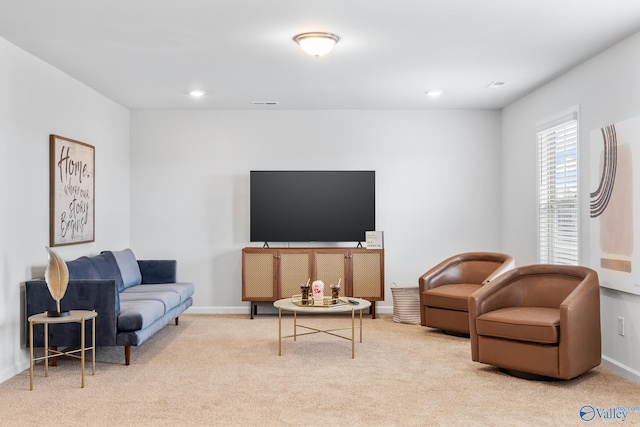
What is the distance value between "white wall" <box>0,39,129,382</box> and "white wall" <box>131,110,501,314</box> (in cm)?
144

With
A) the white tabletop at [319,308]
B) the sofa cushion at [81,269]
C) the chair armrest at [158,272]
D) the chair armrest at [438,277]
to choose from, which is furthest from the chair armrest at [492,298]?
the chair armrest at [158,272]

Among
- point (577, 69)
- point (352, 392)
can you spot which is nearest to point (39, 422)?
point (352, 392)

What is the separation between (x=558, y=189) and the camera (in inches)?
225

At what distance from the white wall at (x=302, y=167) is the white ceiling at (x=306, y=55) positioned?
2.85 feet

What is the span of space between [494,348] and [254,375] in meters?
1.80

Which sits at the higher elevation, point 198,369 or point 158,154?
point 158,154

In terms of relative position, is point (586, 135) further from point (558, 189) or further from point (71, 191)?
point (71, 191)

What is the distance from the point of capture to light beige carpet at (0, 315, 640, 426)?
11.6ft

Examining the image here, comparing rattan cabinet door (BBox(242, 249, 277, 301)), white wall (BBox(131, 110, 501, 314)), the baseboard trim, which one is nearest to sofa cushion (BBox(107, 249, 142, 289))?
white wall (BBox(131, 110, 501, 314))

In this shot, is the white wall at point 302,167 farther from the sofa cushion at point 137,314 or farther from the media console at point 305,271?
the sofa cushion at point 137,314

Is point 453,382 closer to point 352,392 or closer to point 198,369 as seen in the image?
point 352,392

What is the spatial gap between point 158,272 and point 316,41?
3.45 meters

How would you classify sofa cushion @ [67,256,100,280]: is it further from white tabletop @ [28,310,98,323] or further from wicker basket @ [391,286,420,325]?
wicker basket @ [391,286,420,325]

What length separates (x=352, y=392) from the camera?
4.04 m
